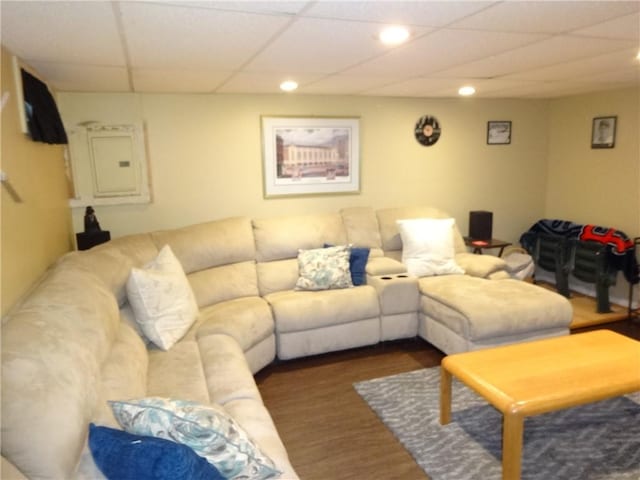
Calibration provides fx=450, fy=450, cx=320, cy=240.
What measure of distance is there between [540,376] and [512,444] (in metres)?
0.43

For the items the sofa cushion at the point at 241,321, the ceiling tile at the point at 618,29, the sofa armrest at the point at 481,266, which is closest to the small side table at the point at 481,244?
the sofa armrest at the point at 481,266

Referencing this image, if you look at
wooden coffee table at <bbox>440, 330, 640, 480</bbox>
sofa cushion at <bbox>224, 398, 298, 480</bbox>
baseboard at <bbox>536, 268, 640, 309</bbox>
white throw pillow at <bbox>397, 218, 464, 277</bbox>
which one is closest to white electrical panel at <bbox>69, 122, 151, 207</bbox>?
white throw pillow at <bbox>397, 218, 464, 277</bbox>

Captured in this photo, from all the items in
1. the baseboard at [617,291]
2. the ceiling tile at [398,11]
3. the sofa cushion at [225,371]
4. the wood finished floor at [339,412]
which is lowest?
the wood finished floor at [339,412]

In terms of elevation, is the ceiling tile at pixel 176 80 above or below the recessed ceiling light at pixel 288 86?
below

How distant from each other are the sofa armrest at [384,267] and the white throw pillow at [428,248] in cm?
13

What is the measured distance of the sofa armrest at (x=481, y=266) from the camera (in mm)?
3938

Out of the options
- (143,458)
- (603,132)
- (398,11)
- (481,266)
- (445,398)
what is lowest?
(445,398)

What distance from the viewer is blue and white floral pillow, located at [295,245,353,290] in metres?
3.59

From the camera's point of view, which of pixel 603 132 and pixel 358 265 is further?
pixel 603 132

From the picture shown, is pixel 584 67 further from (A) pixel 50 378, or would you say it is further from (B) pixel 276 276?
(A) pixel 50 378

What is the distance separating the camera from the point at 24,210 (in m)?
2.32

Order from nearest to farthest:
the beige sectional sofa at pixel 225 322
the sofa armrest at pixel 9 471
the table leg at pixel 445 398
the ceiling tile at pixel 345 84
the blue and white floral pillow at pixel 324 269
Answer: the sofa armrest at pixel 9 471, the beige sectional sofa at pixel 225 322, the table leg at pixel 445 398, the ceiling tile at pixel 345 84, the blue and white floral pillow at pixel 324 269

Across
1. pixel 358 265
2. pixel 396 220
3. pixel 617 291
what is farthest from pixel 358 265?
pixel 617 291

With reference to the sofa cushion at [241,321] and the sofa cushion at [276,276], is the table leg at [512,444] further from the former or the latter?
the sofa cushion at [276,276]
